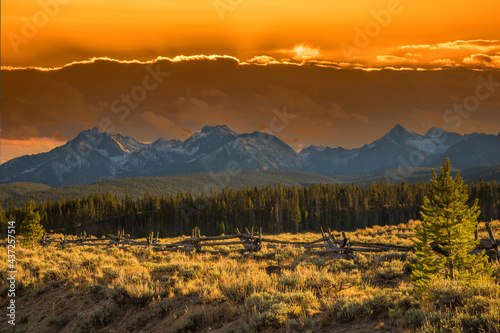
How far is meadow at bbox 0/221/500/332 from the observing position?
25.5ft

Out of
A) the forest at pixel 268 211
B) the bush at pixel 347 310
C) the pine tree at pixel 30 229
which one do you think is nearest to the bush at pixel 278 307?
the bush at pixel 347 310

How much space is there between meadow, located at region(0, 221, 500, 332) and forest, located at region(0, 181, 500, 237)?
321 ft

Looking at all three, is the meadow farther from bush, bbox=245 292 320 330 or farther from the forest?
the forest

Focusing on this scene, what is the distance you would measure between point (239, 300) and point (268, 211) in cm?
11281

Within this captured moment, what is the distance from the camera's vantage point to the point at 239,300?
10.1 metres

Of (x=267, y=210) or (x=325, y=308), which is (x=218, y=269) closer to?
(x=325, y=308)

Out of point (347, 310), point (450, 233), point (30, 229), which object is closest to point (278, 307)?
point (347, 310)

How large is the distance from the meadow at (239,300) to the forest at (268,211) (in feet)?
321

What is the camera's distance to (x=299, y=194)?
127 metres

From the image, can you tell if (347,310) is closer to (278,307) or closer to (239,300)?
(278,307)

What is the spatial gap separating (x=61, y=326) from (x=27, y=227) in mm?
28517

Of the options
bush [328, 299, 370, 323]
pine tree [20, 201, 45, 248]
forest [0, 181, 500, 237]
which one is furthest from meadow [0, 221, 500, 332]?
forest [0, 181, 500, 237]

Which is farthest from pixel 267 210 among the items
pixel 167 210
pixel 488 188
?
pixel 488 188

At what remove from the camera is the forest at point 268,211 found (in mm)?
116812
